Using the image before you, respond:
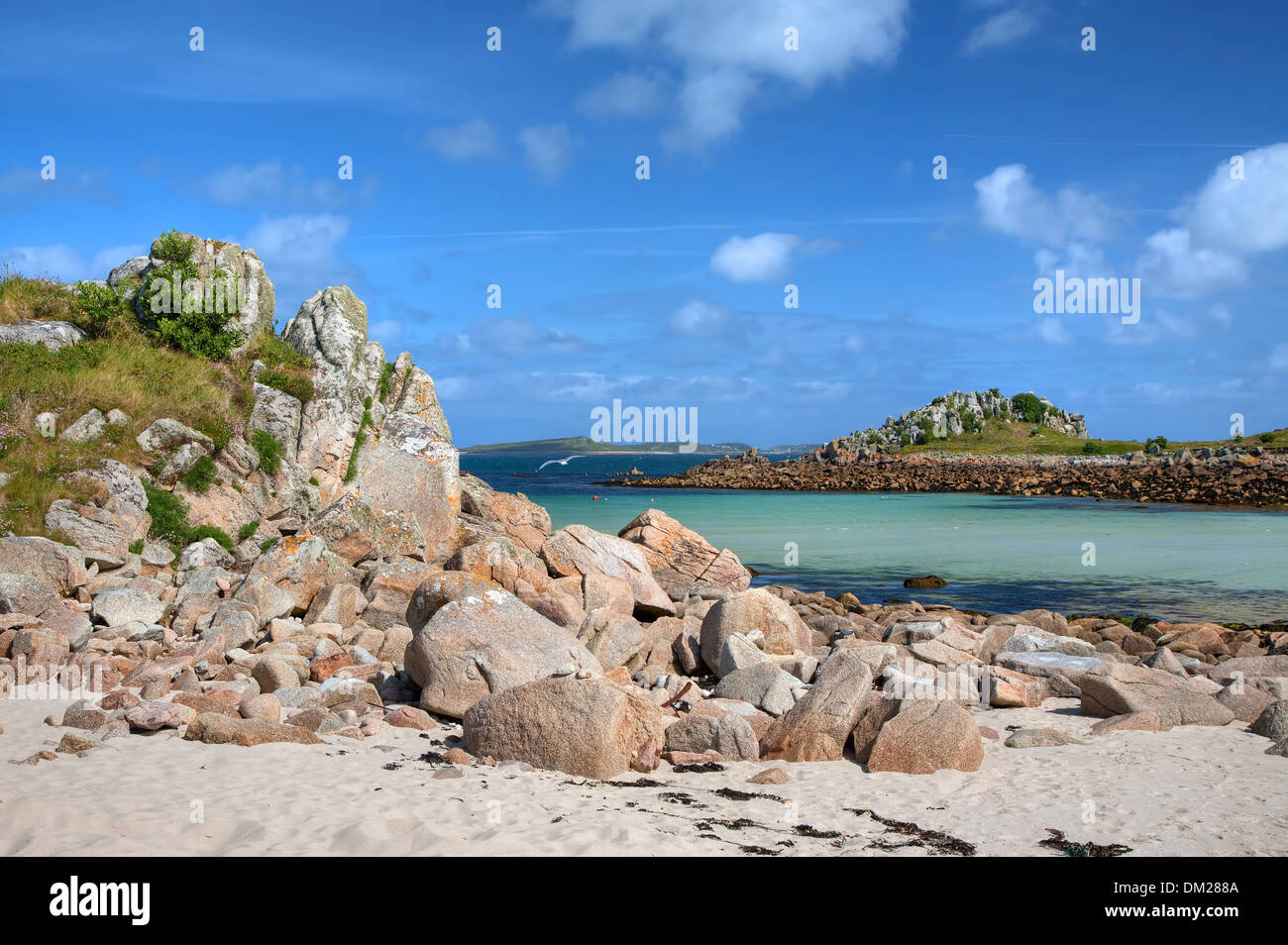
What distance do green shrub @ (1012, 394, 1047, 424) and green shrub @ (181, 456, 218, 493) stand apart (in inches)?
4899

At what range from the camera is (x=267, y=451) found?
70.2ft

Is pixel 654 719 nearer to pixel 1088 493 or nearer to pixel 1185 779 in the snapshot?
pixel 1185 779

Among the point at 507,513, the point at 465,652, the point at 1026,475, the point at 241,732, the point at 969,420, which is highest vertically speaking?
the point at 969,420

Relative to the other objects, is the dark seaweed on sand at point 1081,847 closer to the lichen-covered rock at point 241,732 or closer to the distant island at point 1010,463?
the lichen-covered rock at point 241,732

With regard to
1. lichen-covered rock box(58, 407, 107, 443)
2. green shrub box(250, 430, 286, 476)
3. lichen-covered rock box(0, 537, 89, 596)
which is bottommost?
lichen-covered rock box(0, 537, 89, 596)

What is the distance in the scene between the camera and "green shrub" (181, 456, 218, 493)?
64.5 ft

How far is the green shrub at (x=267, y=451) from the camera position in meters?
21.3

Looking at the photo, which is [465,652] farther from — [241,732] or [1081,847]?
[1081,847]

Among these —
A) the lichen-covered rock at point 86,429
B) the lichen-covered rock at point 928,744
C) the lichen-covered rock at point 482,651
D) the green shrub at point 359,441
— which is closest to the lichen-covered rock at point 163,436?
the lichen-covered rock at point 86,429

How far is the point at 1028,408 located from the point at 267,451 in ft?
410

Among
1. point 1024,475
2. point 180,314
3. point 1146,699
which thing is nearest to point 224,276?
point 180,314

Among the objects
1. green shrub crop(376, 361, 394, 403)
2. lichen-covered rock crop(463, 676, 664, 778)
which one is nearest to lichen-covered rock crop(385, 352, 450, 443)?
green shrub crop(376, 361, 394, 403)

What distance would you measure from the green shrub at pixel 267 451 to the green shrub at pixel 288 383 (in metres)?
1.55

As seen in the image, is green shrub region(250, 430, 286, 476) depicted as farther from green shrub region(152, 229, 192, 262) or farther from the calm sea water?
the calm sea water
